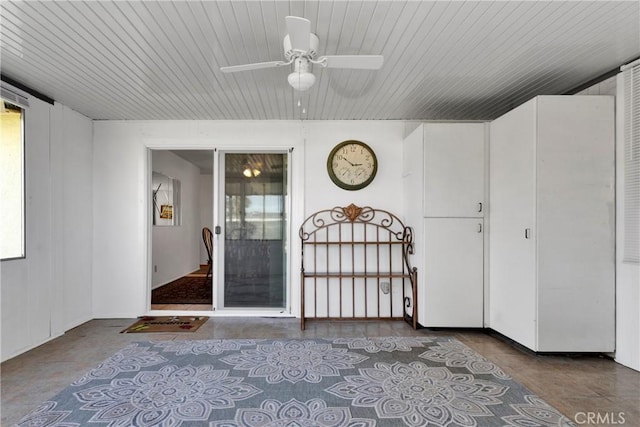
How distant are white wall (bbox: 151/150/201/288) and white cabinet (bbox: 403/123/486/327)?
4.41 m

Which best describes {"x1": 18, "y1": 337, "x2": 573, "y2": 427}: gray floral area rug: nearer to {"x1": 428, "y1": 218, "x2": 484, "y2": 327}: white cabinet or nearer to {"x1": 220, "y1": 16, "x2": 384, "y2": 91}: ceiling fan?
{"x1": 428, "y1": 218, "x2": 484, "y2": 327}: white cabinet

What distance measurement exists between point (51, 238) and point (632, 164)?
17.8 ft

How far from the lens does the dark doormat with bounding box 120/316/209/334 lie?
3.56 m

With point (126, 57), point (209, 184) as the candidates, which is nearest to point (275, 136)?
point (126, 57)

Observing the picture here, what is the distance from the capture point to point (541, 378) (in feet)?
8.05

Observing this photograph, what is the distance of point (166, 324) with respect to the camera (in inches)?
147

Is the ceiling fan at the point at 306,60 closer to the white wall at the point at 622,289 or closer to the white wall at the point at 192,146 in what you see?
the white wall at the point at 192,146

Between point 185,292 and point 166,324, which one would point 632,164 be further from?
point 185,292

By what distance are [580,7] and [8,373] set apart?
480 centimetres

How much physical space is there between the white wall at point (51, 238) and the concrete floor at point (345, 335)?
20 centimetres

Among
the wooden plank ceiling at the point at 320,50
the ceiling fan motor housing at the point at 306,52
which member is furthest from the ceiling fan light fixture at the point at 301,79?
the wooden plank ceiling at the point at 320,50

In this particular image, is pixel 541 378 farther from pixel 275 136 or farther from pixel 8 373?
pixel 8 373

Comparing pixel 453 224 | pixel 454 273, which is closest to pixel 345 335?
pixel 454 273

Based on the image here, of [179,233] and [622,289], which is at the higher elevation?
[179,233]
